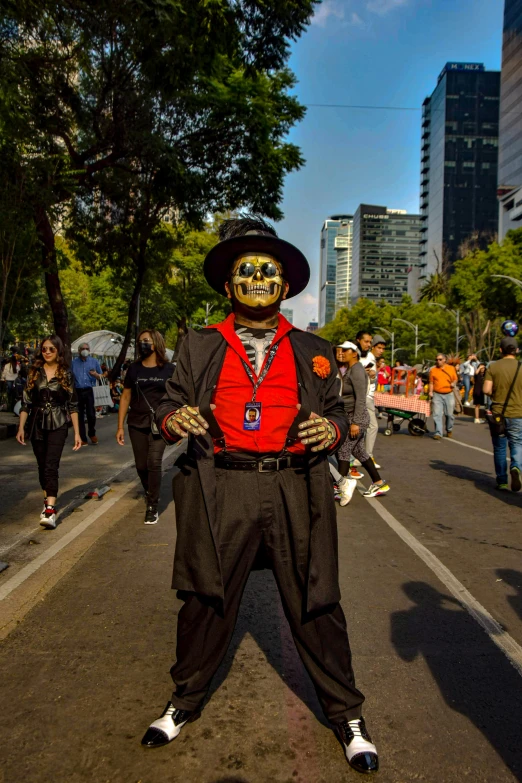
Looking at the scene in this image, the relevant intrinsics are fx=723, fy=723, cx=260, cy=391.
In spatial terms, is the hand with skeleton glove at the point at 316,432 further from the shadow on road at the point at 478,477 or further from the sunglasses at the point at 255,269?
the shadow on road at the point at 478,477

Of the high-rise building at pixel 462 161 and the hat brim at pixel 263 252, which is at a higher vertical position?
the high-rise building at pixel 462 161

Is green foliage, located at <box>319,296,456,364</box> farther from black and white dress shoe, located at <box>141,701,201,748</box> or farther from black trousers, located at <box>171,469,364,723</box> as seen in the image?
black and white dress shoe, located at <box>141,701,201,748</box>

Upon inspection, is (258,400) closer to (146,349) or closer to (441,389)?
(146,349)

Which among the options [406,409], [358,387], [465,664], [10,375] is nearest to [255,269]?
[465,664]

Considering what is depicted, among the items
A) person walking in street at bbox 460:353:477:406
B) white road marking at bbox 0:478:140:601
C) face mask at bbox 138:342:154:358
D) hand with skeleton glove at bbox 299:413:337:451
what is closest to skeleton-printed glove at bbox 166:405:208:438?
hand with skeleton glove at bbox 299:413:337:451

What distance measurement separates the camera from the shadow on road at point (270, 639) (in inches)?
135

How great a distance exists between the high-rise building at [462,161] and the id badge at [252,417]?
143 m

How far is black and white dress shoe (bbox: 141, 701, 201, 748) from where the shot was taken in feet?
9.40

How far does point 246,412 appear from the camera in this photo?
2871 millimetres

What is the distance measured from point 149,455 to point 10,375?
45.0ft

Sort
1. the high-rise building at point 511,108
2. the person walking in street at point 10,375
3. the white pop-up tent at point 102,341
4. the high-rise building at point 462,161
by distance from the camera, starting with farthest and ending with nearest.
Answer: the high-rise building at point 462,161 < the high-rise building at point 511,108 < the white pop-up tent at point 102,341 < the person walking in street at point 10,375

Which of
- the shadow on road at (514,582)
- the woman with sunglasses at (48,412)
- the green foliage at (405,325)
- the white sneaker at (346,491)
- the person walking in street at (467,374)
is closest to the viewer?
the shadow on road at (514,582)

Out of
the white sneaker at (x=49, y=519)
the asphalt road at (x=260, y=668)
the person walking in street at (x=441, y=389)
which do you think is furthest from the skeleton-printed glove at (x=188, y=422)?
the person walking in street at (x=441, y=389)

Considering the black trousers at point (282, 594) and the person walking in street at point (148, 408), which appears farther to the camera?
the person walking in street at point (148, 408)
